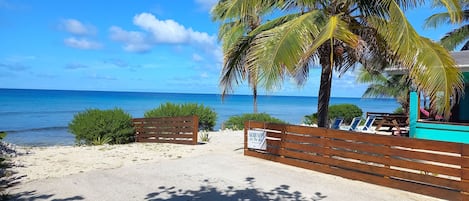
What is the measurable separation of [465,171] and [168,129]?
9357mm

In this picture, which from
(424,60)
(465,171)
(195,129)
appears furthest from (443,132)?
(195,129)

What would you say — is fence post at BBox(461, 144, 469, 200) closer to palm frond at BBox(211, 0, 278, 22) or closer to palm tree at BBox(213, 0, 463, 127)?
palm tree at BBox(213, 0, 463, 127)

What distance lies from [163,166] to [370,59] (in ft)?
17.6

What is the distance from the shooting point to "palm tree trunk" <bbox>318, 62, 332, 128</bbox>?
27.4ft

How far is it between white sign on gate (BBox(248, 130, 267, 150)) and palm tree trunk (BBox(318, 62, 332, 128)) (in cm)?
137

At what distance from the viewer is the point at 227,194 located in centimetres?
614

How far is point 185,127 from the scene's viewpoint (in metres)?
12.6

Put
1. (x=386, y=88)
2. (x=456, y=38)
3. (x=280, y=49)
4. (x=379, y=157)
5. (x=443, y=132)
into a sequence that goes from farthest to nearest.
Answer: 1. (x=386, y=88)
2. (x=456, y=38)
3. (x=443, y=132)
4. (x=379, y=157)
5. (x=280, y=49)

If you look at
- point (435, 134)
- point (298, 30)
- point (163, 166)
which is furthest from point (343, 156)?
point (435, 134)

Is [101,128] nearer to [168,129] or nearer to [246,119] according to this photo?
[168,129]

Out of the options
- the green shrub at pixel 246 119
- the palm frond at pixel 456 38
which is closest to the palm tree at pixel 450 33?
the palm frond at pixel 456 38

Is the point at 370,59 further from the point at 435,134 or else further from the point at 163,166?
the point at 163,166

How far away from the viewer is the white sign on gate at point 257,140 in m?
8.96

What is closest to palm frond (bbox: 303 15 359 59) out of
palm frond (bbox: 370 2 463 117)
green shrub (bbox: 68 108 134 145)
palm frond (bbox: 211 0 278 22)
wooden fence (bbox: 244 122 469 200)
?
palm frond (bbox: 370 2 463 117)
